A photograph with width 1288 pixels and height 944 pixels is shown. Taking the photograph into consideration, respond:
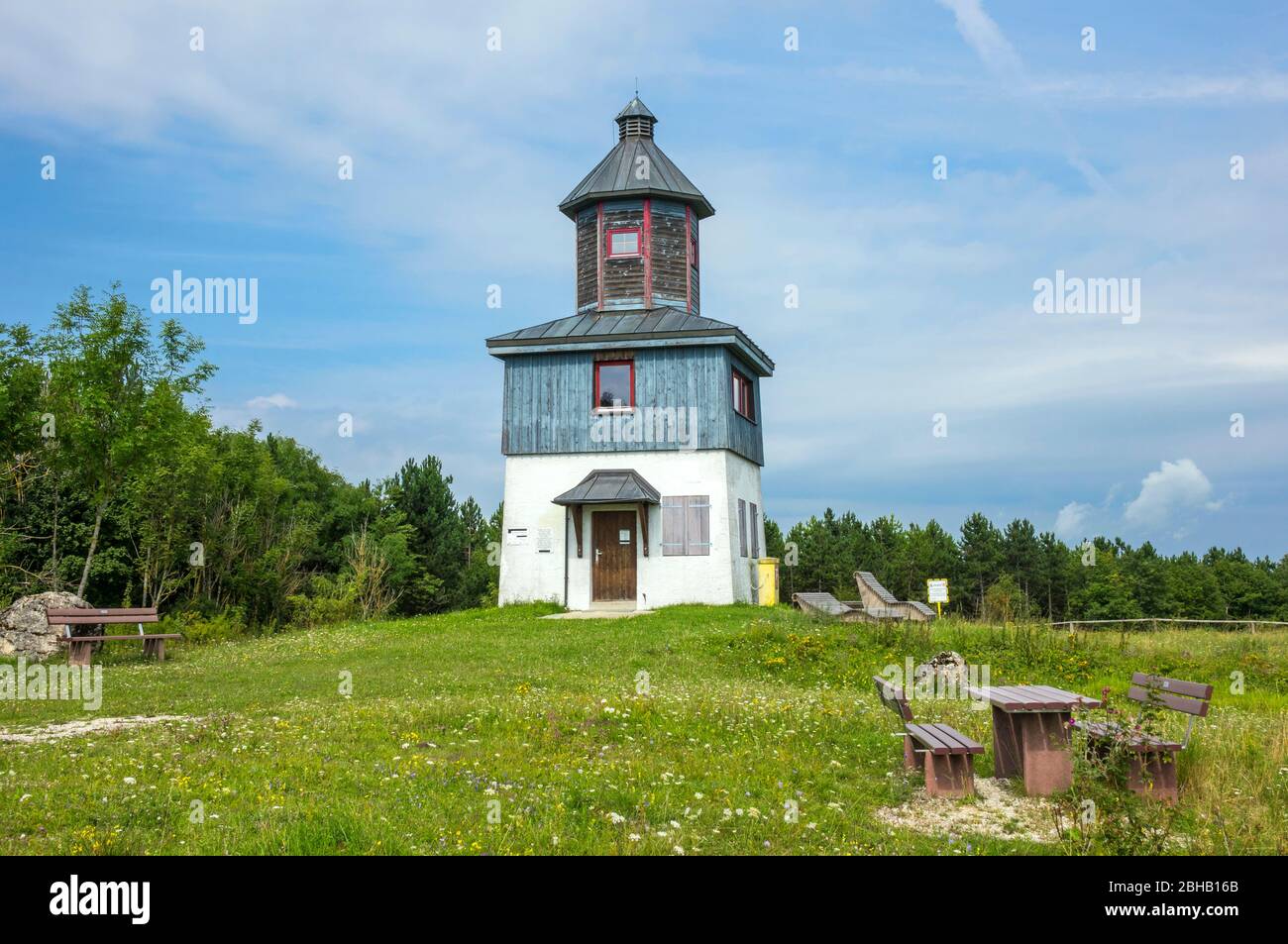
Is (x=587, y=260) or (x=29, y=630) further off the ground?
(x=587, y=260)

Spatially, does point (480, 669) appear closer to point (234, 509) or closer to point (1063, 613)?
point (234, 509)

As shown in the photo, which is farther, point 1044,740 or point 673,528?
point 673,528

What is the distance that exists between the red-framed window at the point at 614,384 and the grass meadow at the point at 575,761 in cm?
1142

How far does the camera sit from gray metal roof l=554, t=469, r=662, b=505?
27375mm

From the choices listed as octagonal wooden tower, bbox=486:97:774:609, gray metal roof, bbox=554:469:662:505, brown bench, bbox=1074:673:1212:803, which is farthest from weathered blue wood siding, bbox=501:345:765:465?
brown bench, bbox=1074:673:1212:803

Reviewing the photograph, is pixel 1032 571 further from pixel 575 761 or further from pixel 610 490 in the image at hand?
pixel 575 761

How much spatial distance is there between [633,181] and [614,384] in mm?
6696

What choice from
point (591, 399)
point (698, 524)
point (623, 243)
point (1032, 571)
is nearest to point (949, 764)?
point (698, 524)

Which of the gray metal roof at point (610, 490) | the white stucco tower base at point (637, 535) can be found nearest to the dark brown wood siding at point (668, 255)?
the white stucco tower base at point (637, 535)

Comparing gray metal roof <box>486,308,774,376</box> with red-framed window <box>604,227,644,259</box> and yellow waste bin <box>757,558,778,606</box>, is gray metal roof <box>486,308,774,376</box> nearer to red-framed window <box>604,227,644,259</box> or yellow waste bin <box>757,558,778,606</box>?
red-framed window <box>604,227,644,259</box>

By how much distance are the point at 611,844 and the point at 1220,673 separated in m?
15.5

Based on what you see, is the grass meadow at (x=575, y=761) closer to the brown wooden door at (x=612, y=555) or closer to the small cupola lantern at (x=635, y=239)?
the brown wooden door at (x=612, y=555)

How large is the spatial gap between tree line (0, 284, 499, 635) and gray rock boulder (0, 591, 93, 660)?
3091 millimetres

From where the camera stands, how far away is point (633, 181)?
103ft
